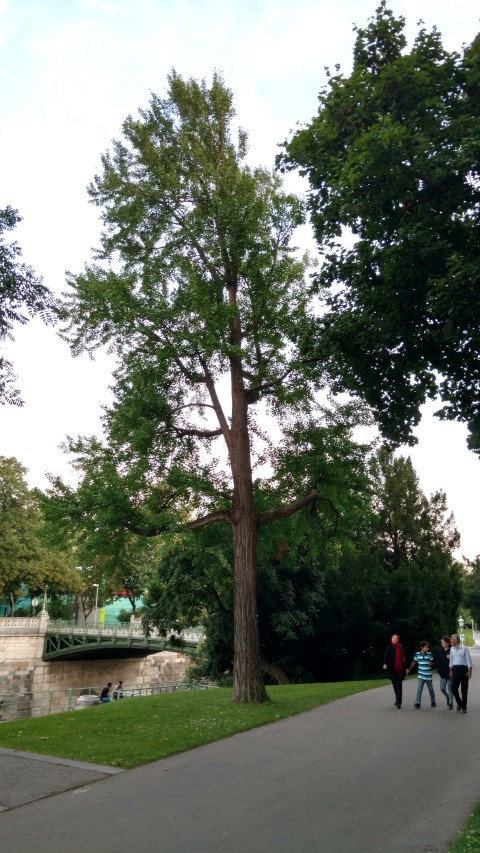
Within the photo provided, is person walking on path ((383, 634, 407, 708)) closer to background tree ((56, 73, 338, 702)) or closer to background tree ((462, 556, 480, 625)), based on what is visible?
background tree ((56, 73, 338, 702))

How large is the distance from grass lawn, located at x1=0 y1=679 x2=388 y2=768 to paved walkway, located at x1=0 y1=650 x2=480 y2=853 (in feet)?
1.46

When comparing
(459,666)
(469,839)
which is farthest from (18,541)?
(469,839)

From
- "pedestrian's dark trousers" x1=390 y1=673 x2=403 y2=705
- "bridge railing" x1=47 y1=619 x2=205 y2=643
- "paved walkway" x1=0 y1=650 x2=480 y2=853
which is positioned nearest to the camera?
"paved walkway" x1=0 y1=650 x2=480 y2=853

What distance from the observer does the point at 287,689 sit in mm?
18359

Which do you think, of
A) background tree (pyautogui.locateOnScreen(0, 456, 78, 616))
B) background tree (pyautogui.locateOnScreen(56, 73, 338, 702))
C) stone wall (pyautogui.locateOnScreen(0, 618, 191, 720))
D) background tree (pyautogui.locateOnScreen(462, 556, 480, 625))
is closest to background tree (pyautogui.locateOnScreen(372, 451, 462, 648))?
background tree (pyautogui.locateOnScreen(56, 73, 338, 702))

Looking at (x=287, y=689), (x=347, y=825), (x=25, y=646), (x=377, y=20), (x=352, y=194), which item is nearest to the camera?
(x=347, y=825)

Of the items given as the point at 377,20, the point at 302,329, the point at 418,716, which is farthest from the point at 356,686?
the point at 377,20

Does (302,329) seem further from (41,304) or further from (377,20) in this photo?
(377,20)

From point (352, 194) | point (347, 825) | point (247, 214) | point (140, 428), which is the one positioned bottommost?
point (347, 825)

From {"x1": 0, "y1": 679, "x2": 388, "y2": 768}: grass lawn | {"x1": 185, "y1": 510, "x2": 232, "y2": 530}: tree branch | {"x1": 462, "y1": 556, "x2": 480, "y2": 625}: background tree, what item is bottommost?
{"x1": 0, "y1": 679, "x2": 388, "y2": 768}: grass lawn

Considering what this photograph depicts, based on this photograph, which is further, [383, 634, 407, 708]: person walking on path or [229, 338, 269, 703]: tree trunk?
[229, 338, 269, 703]: tree trunk

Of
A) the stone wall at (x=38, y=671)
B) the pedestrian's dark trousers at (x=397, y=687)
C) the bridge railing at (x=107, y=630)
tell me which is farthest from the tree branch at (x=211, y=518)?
the stone wall at (x=38, y=671)

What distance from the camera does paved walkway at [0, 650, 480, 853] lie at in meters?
5.59

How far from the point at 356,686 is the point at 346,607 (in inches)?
403
